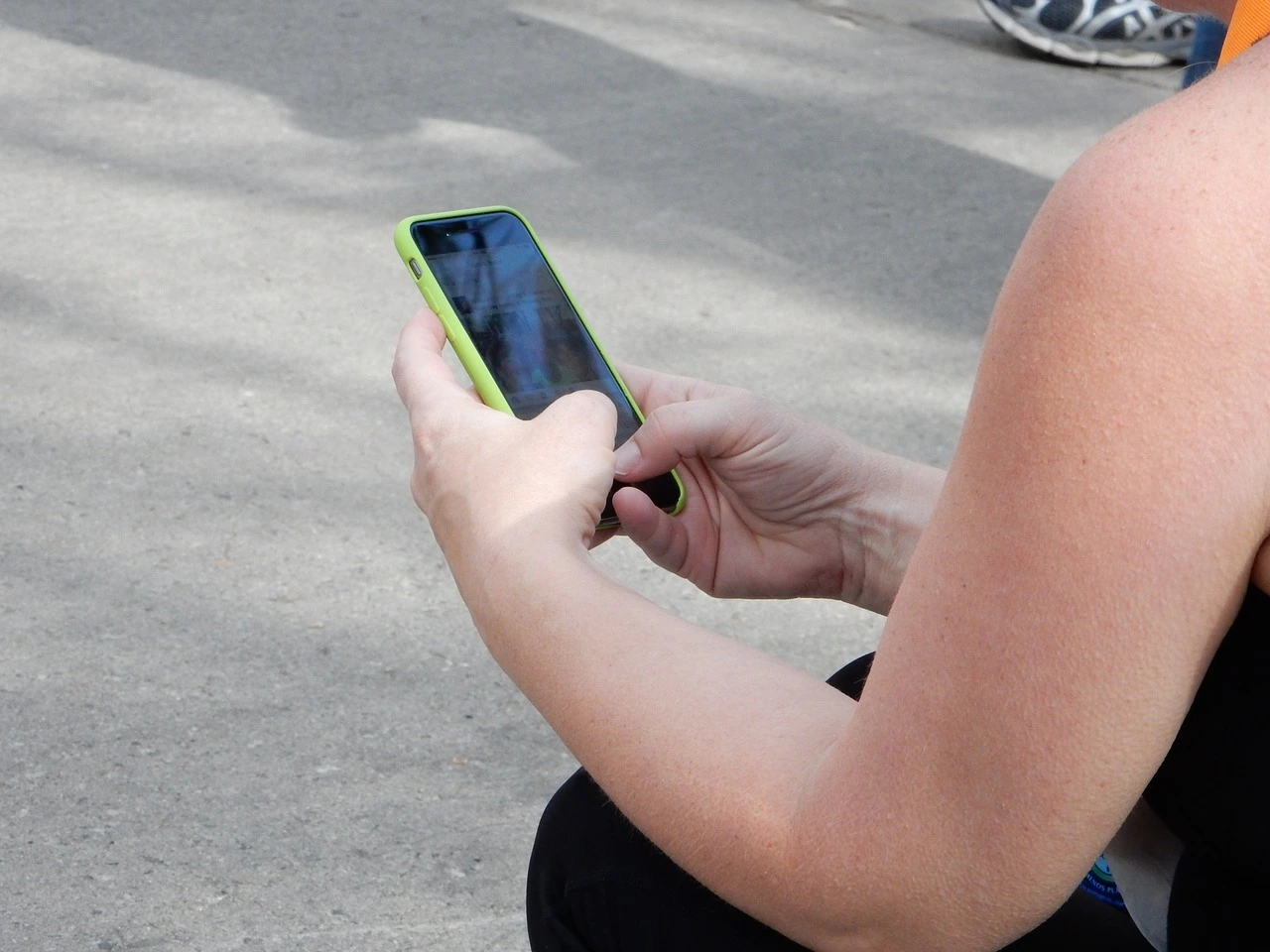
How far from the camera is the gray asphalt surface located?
1769 millimetres

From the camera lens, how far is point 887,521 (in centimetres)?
127

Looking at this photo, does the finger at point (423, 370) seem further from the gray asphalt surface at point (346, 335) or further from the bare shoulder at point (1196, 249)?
the gray asphalt surface at point (346, 335)

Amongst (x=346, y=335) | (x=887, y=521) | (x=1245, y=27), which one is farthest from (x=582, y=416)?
(x=346, y=335)

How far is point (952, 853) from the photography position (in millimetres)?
750

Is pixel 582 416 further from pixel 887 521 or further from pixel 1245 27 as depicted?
pixel 1245 27

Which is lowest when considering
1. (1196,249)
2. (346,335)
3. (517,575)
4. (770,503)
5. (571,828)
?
(346,335)

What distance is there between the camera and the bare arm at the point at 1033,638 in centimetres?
65

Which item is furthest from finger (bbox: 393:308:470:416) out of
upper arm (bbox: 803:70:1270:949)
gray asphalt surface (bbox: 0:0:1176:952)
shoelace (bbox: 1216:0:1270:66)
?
gray asphalt surface (bbox: 0:0:1176:952)

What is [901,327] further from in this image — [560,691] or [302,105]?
[560,691]

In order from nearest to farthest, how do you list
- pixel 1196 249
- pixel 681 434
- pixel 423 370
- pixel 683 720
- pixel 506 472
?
pixel 1196 249
pixel 683 720
pixel 506 472
pixel 423 370
pixel 681 434

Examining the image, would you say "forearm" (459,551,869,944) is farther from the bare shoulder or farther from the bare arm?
the bare shoulder

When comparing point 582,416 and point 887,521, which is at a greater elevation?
point 582,416

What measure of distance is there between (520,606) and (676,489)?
0.42 metres

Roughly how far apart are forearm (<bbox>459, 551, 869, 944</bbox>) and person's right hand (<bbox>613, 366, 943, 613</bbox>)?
34cm
